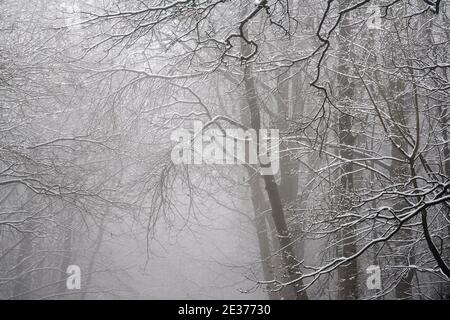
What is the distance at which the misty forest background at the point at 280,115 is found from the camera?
4977 millimetres

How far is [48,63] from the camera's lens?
8.16 meters

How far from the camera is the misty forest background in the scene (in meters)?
4.98

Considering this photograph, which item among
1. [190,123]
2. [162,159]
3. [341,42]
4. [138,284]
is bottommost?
[138,284]

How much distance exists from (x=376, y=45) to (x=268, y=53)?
265cm

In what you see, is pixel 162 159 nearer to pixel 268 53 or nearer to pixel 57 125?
pixel 268 53

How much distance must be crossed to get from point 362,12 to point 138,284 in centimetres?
1949

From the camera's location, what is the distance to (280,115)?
8.59 meters

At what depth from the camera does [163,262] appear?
77.9ft
